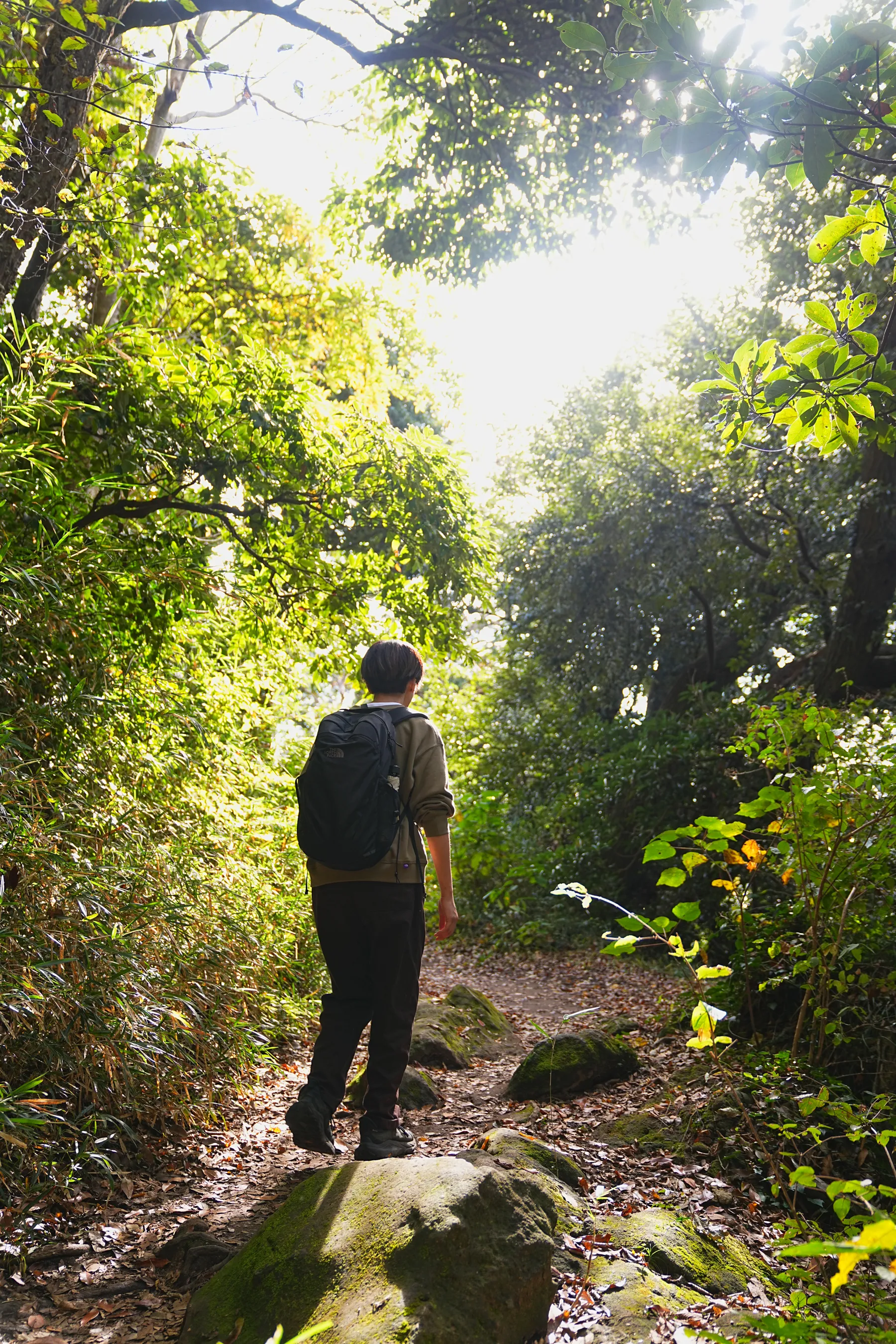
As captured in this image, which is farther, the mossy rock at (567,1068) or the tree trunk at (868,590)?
the tree trunk at (868,590)

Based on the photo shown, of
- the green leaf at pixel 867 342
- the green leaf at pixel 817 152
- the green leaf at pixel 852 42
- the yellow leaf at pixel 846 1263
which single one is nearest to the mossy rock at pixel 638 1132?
the yellow leaf at pixel 846 1263

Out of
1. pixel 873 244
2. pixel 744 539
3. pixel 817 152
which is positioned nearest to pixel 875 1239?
pixel 873 244

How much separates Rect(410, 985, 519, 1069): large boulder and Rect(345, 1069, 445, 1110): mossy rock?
1.02ft

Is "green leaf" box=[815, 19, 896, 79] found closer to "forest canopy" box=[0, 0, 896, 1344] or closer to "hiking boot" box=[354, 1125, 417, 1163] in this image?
"forest canopy" box=[0, 0, 896, 1344]

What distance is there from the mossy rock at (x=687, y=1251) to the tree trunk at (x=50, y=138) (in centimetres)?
488

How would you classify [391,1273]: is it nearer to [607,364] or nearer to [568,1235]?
[568,1235]

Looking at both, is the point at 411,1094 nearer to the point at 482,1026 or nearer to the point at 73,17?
the point at 482,1026

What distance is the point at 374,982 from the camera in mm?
3160

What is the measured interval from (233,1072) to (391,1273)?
86.0 inches

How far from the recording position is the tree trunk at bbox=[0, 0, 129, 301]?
14.2 feet

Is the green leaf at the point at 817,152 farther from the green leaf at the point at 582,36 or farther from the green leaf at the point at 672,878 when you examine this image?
the green leaf at the point at 672,878

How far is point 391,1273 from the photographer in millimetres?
2021

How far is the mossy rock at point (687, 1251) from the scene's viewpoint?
248cm

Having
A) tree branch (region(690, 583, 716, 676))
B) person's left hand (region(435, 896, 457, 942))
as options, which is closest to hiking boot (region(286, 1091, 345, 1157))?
person's left hand (region(435, 896, 457, 942))
